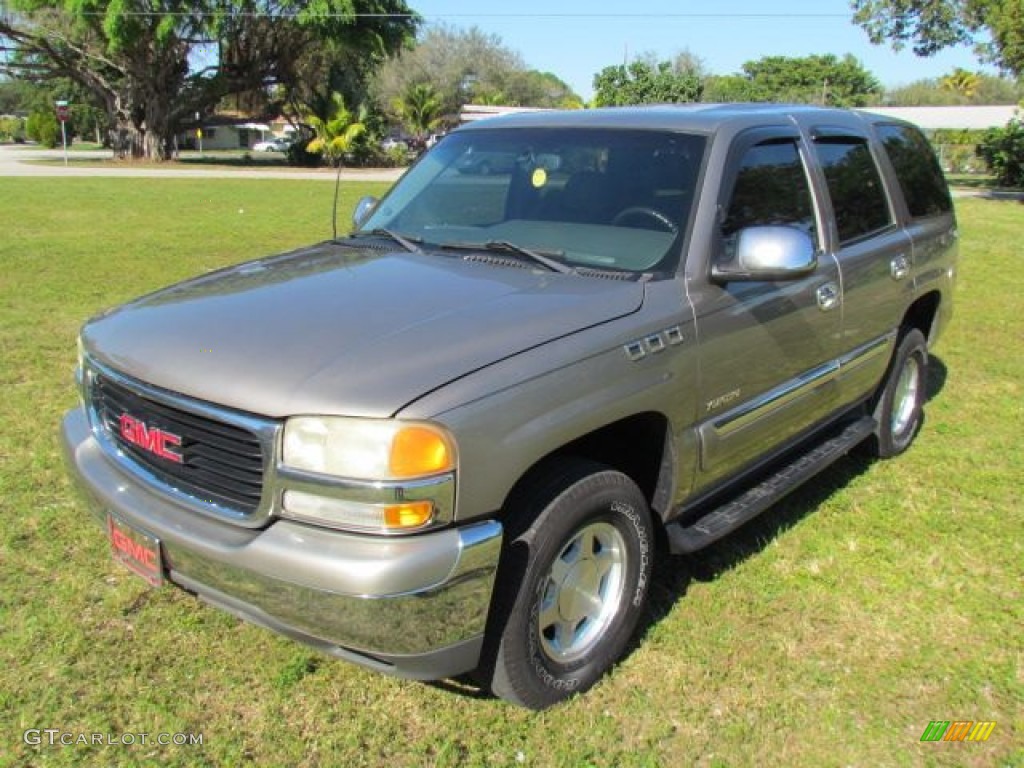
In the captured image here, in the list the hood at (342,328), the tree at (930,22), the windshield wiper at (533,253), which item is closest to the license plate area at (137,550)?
the hood at (342,328)

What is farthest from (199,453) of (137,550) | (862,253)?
(862,253)

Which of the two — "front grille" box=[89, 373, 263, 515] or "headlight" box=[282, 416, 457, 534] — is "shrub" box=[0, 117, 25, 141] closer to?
"front grille" box=[89, 373, 263, 515]

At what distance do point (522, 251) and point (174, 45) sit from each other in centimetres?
4009

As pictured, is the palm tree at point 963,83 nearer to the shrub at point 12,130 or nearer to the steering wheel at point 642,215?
the shrub at point 12,130

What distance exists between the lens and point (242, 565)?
2.41 metres

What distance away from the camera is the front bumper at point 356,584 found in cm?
229

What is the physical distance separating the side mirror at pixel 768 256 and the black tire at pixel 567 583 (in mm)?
872

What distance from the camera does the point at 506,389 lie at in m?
2.45

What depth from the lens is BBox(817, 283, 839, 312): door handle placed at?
12.5ft

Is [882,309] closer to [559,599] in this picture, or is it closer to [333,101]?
[559,599]

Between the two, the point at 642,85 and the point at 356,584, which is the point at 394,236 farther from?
the point at 642,85

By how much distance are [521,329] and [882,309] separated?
2561 mm

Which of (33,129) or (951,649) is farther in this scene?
(33,129)

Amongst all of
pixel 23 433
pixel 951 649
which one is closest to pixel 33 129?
pixel 23 433
